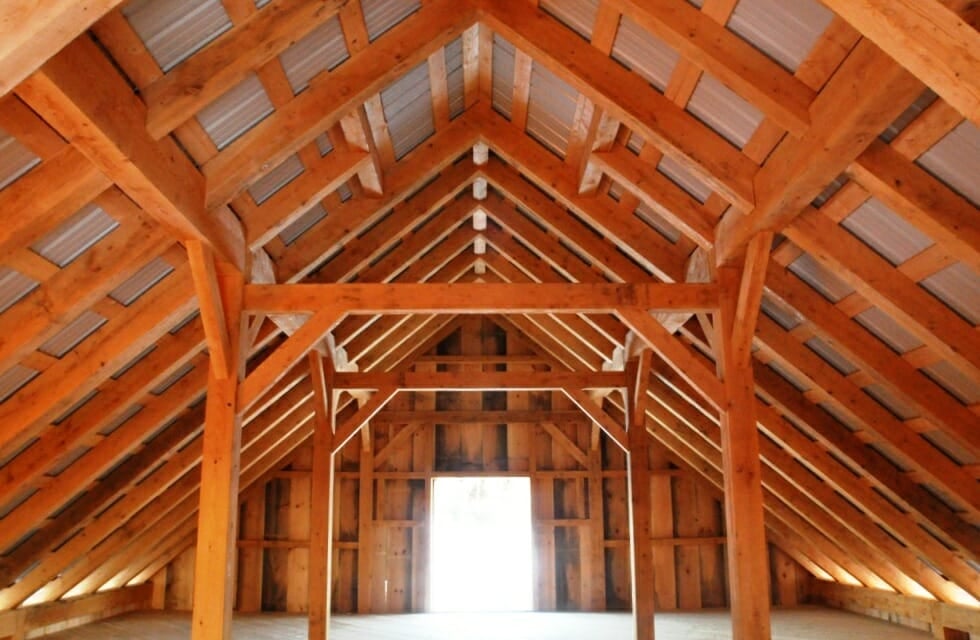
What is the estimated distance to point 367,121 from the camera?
5234mm

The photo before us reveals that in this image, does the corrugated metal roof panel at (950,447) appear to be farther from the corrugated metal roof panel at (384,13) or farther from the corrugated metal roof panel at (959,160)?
the corrugated metal roof panel at (384,13)

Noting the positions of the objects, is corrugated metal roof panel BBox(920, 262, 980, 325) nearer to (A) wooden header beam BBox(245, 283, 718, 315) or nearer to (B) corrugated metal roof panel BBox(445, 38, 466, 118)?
(A) wooden header beam BBox(245, 283, 718, 315)

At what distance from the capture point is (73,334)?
4.72 meters

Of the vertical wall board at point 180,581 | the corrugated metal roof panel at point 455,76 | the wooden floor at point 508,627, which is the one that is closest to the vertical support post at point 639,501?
the wooden floor at point 508,627

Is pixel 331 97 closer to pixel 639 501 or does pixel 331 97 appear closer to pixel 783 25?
pixel 783 25

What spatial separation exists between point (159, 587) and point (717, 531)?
7.16m

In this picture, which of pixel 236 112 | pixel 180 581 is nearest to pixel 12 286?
pixel 236 112

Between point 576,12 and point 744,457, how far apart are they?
8.79ft

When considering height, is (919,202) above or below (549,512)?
above

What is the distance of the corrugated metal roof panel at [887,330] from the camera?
185 inches

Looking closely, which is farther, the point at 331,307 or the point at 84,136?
the point at 331,307

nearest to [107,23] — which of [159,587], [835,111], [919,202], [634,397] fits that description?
[835,111]

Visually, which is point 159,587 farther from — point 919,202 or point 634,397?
point 919,202

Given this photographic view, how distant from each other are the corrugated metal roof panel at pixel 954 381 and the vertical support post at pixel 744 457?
3.27 feet
